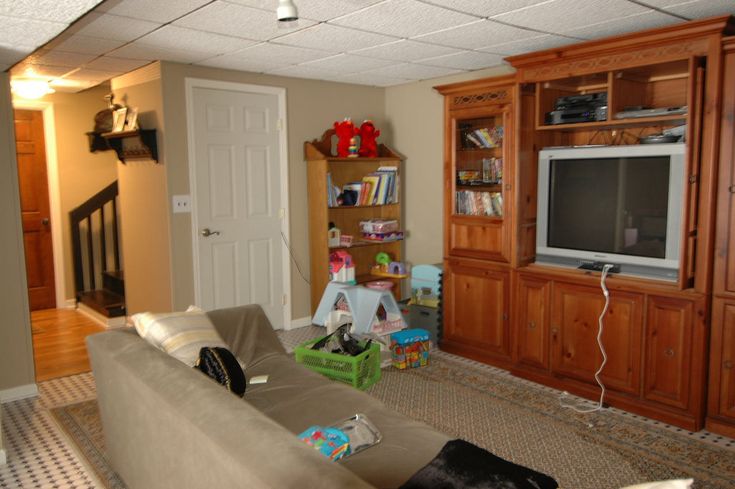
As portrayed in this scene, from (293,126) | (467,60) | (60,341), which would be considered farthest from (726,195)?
(60,341)

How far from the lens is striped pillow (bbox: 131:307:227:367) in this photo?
257 cm

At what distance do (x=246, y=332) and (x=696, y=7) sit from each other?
2962mm

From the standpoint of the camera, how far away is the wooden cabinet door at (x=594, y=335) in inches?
133

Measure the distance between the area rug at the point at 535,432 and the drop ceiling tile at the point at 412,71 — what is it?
241 cm

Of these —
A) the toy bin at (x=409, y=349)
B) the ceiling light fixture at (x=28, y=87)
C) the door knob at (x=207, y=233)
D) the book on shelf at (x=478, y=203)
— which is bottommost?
the toy bin at (x=409, y=349)

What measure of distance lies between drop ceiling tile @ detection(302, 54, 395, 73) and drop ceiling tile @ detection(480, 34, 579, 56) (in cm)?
84

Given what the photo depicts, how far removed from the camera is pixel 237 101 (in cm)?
481

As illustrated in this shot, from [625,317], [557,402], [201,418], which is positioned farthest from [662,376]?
[201,418]

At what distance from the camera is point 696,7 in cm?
306

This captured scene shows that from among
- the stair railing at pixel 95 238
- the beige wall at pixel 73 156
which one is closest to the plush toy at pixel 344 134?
the stair railing at pixel 95 238

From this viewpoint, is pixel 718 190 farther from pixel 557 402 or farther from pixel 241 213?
pixel 241 213

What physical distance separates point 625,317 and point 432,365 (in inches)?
55.4

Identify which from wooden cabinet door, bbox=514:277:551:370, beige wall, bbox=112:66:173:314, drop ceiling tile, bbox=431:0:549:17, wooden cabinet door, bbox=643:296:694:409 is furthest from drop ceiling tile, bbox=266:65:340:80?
wooden cabinet door, bbox=643:296:694:409

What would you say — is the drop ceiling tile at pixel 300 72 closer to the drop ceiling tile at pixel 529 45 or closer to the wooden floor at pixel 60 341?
the drop ceiling tile at pixel 529 45
